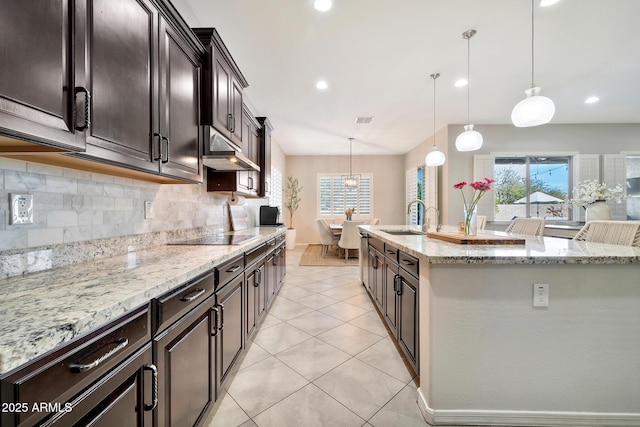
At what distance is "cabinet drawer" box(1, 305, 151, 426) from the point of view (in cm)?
51

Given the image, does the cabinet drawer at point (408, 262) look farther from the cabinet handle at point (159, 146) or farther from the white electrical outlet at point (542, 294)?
the cabinet handle at point (159, 146)

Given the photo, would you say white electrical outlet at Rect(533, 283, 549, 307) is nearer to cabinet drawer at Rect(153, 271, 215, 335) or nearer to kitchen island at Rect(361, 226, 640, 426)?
kitchen island at Rect(361, 226, 640, 426)

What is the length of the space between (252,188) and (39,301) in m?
2.96

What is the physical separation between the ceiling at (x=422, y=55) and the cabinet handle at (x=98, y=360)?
8.40 ft

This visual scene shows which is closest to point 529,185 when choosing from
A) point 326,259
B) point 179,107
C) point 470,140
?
point 470,140

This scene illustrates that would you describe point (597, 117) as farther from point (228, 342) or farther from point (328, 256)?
point (228, 342)

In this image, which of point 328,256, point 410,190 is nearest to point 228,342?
point 328,256

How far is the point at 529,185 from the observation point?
548 centimetres

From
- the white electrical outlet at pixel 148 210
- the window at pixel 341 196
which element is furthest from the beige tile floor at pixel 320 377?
the window at pixel 341 196

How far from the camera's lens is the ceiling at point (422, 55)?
2309 mm

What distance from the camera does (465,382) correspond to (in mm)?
1426

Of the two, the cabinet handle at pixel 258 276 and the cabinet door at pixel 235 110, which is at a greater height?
the cabinet door at pixel 235 110

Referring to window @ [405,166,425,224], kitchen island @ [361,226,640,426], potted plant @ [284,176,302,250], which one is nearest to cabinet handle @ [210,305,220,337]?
kitchen island @ [361,226,640,426]

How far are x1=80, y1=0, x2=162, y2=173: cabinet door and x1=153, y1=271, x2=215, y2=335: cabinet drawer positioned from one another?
2.05 feet
